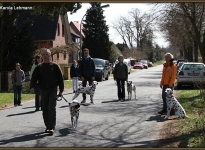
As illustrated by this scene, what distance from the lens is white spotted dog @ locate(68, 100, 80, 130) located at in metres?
8.13

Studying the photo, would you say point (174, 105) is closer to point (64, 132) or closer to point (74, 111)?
point (74, 111)

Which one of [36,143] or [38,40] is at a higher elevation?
[38,40]

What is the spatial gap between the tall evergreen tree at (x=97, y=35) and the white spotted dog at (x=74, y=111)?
4810cm

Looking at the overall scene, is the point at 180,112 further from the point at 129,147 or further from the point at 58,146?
the point at 58,146

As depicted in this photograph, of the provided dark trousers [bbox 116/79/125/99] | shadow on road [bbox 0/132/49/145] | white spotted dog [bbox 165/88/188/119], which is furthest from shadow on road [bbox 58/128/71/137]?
dark trousers [bbox 116/79/125/99]

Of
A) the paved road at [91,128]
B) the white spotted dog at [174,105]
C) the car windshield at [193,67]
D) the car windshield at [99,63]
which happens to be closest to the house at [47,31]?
the car windshield at [99,63]

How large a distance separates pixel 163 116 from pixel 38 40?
32.5m

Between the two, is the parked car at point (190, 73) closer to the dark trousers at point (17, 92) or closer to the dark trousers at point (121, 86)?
the dark trousers at point (121, 86)

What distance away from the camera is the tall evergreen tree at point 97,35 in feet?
186

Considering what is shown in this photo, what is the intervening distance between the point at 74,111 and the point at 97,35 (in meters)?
49.8

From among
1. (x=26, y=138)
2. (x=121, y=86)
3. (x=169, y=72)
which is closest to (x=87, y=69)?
(x=121, y=86)

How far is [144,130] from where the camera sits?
8.22 m

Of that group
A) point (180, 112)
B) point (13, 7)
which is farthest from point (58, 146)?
point (13, 7)

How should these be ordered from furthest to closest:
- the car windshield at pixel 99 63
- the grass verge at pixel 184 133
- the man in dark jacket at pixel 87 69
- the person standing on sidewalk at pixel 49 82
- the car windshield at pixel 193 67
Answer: the car windshield at pixel 99 63 < the car windshield at pixel 193 67 < the man in dark jacket at pixel 87 69 < the person standing on sidewalk at pixel 49 82 < the grass verge at pixel 184 133
